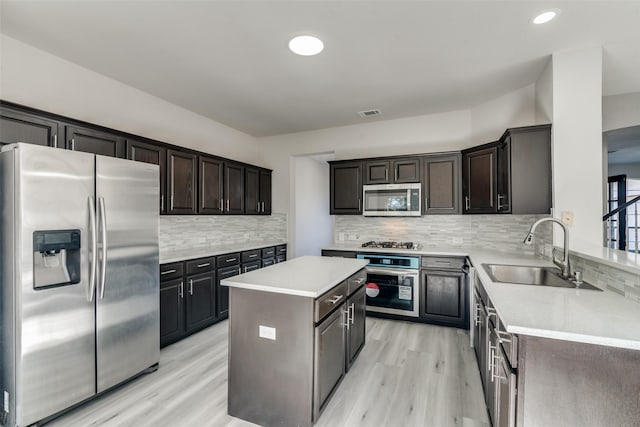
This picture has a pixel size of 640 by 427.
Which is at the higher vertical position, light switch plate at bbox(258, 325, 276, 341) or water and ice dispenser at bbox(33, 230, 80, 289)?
water and ice dispenser at bbox(33, 230, 80, 289)

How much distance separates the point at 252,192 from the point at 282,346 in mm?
3147

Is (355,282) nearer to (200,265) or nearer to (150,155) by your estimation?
(200,265)

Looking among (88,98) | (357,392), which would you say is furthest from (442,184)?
(88,98)

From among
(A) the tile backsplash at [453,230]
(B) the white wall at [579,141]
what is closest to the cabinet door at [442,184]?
(A) the tile backsplash at [453,230]

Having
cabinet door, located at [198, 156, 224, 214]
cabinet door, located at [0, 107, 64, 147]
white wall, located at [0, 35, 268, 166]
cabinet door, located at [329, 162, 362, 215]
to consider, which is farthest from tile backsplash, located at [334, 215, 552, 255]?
cabinet door, located at [0, 107, 64, 147]

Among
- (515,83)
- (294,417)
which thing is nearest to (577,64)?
(515,83)

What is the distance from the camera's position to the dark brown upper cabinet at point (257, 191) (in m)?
4.49

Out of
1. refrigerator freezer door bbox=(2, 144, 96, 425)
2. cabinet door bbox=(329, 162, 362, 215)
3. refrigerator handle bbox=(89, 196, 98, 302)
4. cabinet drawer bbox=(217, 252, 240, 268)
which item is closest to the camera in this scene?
refrigerator freezer door bbox=(2, 144, 96, 425)

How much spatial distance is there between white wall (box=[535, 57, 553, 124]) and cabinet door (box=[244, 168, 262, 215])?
147 inches

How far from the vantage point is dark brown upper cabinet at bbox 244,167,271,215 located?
4.49 metres

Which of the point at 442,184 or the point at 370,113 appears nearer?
the point at 442,184

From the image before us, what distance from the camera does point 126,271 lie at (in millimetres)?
2268

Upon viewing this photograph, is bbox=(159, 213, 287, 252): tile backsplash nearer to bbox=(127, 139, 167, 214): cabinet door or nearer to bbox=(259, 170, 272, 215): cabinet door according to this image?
bbox=(259, 170, 272, 215): cabinet door

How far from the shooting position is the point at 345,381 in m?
2.36
